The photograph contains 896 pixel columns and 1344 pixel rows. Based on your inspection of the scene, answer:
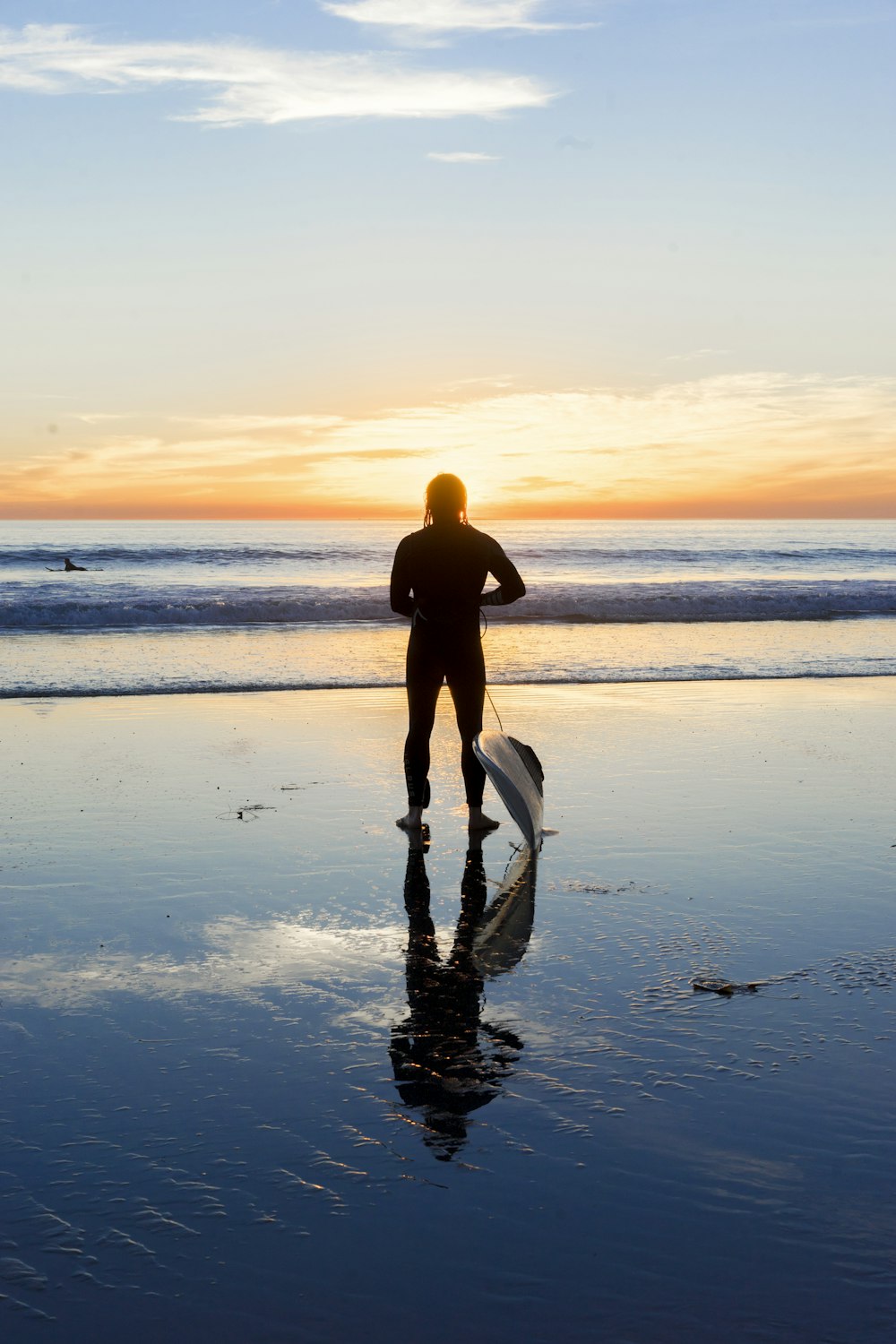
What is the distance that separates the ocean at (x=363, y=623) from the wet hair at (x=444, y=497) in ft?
21.8

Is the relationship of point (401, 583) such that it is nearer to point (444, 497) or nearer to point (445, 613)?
point (445, 613)

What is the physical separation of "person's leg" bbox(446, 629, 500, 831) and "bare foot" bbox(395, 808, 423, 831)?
0.30m

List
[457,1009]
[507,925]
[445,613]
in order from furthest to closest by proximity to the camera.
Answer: [445,613] < [507,925] < [457,1009]

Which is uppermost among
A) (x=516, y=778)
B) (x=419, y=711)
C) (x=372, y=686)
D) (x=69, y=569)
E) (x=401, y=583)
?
(x=69, y=569)

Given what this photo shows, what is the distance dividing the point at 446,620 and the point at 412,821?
3.79 ft

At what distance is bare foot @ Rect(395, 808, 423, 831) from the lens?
6668 millimetres

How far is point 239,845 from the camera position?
242 inches

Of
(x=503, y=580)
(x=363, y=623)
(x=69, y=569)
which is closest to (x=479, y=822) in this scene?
(x=503, y=580)

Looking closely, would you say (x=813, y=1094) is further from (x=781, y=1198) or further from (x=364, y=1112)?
(x=364, y=1112)

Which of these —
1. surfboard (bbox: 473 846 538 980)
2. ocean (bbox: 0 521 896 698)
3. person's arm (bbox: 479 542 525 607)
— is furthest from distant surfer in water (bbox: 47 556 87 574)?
surfboard (bbox: 473 846 538 980)

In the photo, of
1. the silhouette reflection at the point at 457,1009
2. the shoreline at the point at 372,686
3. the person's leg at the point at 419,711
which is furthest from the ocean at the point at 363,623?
the silhouette reflection at the point at 457,1009

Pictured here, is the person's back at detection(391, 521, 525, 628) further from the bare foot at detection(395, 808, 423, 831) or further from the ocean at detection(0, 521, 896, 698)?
the ocean at detection(0, 521, 896, 698)

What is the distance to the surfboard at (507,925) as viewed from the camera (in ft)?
14.5

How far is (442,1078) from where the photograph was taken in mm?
3371
